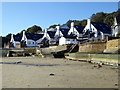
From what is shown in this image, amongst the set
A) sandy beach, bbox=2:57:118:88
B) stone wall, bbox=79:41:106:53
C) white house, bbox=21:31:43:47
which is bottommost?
sandy beach, bbox=2:57:118:88

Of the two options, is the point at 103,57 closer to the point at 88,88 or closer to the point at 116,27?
the point at 88,88

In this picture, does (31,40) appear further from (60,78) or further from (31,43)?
(60,78)

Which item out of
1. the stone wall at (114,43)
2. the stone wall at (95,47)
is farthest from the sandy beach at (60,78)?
the stone wall at (95,47)

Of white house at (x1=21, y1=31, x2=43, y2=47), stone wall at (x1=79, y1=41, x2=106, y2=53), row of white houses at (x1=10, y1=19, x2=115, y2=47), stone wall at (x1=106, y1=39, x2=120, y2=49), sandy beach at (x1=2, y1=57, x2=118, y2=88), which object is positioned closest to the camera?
sandy beach at (x1=2, y1=57, x2=118, y2=88)

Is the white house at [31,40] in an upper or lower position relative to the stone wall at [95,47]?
upper

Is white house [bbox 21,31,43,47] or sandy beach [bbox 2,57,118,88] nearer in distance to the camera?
sandy beach [bbox 2,57,118,88]

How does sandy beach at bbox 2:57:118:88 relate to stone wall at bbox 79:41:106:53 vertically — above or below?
below

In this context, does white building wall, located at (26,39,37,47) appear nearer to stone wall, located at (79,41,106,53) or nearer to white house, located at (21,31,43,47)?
white house, located at (21,31,43,47)

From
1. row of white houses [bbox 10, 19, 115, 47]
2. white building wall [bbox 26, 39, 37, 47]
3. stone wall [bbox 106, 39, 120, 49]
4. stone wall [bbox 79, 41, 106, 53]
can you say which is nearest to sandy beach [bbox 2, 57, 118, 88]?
stone wall [bbox 106, 39, 120, 49]

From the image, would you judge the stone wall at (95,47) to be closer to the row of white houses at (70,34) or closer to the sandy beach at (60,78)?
the sandy beach at (60,78)

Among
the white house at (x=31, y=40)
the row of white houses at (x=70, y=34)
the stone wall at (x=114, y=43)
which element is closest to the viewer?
the stone wall at (x=114, y=43)

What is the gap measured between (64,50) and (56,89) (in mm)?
27981

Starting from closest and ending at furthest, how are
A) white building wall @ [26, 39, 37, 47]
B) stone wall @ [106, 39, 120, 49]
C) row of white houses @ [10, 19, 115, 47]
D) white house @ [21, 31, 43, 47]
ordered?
stone wall @ [106, 39, 120, 49]
row of white houses @ [10, 19, 115, 47]
white building wall @ [26, 39, 37, 47]
white house @ [21, 31, 43, 47]

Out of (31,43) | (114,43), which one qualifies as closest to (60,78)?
(114,43)
